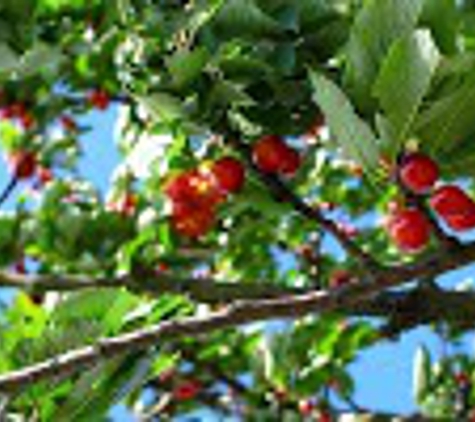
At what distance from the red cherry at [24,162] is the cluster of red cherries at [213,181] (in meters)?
2.43

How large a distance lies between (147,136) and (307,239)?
3.25 m

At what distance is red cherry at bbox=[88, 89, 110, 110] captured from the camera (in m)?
4.99

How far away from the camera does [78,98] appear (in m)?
5.20

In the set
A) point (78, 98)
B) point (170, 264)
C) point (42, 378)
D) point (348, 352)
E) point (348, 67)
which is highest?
point (348, 67)

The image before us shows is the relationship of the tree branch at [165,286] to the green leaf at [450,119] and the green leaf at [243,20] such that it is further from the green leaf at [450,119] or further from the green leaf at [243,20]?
the green leaf at [450,119]

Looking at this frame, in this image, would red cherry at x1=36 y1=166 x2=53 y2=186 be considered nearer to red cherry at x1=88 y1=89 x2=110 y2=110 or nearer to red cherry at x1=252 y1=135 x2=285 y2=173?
red cherry at x1=88 y1=89 x2=110 y2=110

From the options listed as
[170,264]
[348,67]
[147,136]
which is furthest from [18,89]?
[348,67]

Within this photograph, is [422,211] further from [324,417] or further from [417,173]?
[324,417]

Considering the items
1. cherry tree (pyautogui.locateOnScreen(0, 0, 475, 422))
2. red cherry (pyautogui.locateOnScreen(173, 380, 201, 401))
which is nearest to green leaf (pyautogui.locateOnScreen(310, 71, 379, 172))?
cherry tree (pyautogui.locateOnScreen(0, 0, 475, 422))

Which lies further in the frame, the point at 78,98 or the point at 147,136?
the point at 78,98

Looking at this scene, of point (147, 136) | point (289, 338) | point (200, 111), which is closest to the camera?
point (200, 111)

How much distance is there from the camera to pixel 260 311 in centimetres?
220

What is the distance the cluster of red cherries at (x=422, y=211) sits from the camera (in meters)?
2.18

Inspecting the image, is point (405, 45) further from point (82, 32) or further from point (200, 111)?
point (82, 32)
